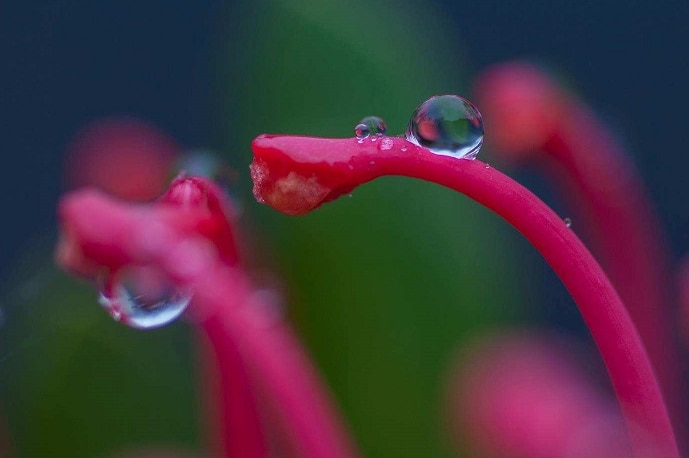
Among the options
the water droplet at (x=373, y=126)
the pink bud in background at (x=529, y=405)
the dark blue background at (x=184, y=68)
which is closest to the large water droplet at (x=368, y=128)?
the water droplet at (x=373, y=126)

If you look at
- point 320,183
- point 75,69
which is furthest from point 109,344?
point 75,69

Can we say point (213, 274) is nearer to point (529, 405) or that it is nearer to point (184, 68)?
point (529, 405)

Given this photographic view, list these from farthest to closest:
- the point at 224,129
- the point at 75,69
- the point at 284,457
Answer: the point at 75,69, the point at 224,129, the point at 284,457

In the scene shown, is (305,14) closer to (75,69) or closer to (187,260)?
(187,260)

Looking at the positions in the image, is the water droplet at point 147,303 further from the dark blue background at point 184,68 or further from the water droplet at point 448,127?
the dark blue background at point 184,68

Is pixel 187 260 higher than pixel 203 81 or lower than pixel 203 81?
lower

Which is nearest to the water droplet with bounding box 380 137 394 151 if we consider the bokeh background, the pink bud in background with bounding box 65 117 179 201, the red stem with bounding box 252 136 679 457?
the red stem with bounding box 252 136 679 457

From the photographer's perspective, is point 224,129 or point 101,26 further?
point 101,26
